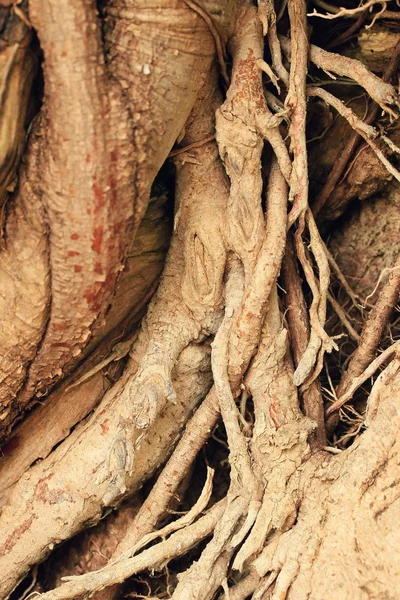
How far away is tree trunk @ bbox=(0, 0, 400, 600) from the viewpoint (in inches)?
44.5

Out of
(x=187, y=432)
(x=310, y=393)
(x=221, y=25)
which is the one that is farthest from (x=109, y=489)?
(x=221, y=25)

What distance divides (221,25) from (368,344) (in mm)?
806

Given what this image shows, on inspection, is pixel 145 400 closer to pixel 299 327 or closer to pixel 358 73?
pixel 299 327

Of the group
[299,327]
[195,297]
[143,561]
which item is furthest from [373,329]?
[143,561]

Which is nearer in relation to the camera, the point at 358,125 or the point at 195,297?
the point at 358,125

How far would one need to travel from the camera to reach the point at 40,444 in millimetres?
1606

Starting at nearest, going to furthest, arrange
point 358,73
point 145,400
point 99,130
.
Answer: point 99,130
point 358,73
point 145,400

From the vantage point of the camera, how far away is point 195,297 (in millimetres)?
1460

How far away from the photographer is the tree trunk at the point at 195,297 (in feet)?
3.71

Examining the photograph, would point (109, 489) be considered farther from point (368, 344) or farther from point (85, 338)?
point (368, 344)

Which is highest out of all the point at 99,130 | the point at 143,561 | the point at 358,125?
A: the point at 99,130

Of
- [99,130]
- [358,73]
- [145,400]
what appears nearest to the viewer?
[99,130]

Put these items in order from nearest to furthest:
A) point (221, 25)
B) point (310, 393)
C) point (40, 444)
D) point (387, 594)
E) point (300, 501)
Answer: point (387, 594) < point (221, 25) < point (300, 501) < point (310, 393) < point (40, 444)

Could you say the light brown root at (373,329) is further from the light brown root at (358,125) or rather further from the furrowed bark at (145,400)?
the furrowed bark at (145,400)
